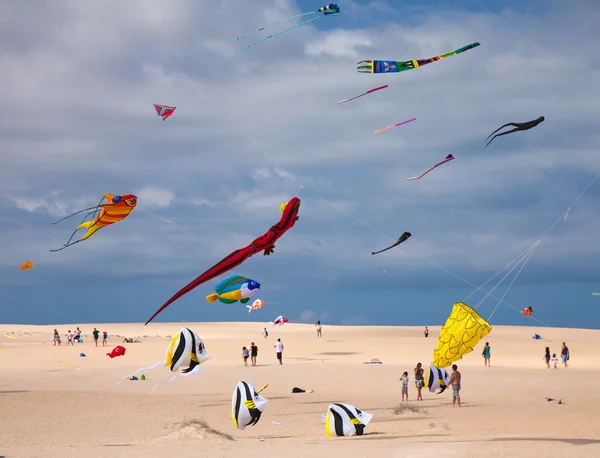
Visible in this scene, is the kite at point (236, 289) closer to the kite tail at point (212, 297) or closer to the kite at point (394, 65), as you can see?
the kite tail at point (212, 297)

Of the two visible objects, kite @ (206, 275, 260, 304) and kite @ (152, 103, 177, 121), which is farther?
kite @ (206, 275, 260, 304)

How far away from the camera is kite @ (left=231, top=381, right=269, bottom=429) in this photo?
1609cm

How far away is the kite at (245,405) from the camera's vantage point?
52.8 ft

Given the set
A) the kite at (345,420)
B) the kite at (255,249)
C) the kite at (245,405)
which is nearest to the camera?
the kite at (255,249)

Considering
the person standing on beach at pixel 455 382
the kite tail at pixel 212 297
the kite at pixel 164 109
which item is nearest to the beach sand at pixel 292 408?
the person standing on beach at pixel 455 382

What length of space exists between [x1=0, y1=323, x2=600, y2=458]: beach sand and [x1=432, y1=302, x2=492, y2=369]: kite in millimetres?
1761

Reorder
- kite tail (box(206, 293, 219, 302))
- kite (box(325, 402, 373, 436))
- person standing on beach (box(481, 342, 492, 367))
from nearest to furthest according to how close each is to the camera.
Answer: kite (box(325, 402, 373, 436)), kite tail (box(206, 293, 219, 302)), person standing on beach (box(481, 342, 492, 367))

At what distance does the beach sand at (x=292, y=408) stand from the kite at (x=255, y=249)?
338cm

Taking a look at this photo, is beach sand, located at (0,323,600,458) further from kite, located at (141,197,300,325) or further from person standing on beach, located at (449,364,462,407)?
kite, located at (141,197,300,325)


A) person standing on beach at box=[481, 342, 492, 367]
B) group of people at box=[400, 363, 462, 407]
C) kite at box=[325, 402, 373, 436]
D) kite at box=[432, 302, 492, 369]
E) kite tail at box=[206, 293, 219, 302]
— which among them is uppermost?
kite tail at box=[206, 293, 219, 302]

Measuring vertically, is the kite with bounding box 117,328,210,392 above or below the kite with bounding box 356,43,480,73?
below

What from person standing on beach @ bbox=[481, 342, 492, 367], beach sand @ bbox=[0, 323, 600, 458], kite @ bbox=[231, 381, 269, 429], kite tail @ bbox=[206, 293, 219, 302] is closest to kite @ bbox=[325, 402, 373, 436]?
beach sand @ bbox=[0, 323, 600, 458]

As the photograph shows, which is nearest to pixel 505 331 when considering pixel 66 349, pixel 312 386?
pixel 66 349

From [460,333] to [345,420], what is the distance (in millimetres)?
3684
